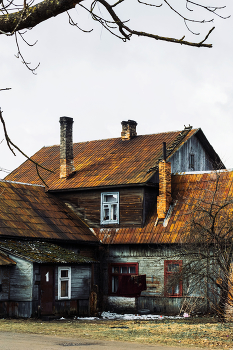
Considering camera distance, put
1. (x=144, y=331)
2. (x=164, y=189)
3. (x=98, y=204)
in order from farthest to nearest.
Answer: (x=98, y=204) → (x=164, y=189) → (x=144, y=331)

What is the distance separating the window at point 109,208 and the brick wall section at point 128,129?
5.38 m

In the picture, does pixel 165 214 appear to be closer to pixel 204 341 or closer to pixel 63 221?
pixel 63 221

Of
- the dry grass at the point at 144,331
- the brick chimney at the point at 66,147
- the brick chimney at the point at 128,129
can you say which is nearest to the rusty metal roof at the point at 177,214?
the brick chimney at the point at 66,147

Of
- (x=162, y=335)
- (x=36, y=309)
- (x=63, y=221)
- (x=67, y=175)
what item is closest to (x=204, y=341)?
(x=162, y=335)

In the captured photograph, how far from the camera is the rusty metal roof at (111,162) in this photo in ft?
85.9

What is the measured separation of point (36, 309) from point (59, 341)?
23.4 feet

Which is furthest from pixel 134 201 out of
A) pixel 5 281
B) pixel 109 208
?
pixel 5 281

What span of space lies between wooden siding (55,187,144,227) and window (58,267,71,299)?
396 centimetres

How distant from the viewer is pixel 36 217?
24516 mm

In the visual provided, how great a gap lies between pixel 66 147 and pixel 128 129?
397cm

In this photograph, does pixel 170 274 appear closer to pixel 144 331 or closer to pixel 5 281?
pixel 144 331

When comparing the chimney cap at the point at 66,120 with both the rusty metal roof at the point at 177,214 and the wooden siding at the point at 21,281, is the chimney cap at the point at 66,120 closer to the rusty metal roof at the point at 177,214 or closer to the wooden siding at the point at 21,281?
the rusty metal roof at the point at 177,214

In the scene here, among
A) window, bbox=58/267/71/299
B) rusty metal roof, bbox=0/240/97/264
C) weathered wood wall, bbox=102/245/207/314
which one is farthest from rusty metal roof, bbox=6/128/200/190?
window, bbox=58/267/71/299

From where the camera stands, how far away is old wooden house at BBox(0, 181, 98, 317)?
68.0ft
